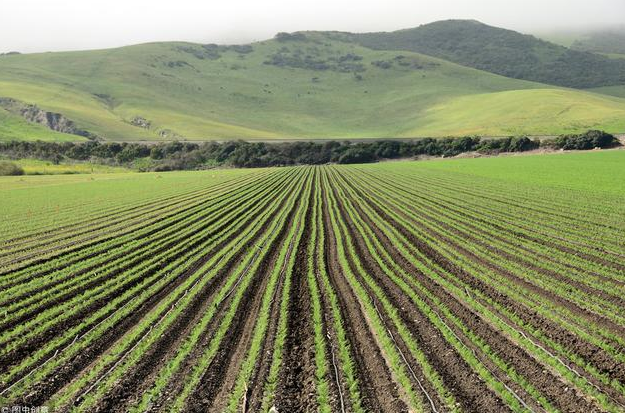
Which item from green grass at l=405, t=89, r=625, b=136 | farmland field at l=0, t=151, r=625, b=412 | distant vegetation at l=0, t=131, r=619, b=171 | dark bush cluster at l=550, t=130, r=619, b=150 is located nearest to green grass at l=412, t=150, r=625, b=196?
farmland field at l=0, t=151, r=625, b=412

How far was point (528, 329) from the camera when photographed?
510 inches

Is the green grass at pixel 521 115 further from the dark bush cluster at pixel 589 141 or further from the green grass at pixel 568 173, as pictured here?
the green grass at pixel 568 173

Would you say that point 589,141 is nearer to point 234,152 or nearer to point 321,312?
point 234,152

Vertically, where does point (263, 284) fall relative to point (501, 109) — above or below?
below

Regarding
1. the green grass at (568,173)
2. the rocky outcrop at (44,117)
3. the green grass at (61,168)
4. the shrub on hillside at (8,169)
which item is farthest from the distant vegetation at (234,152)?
the rocky outcrop at (44,117)

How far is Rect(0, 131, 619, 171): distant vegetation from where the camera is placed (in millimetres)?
92688

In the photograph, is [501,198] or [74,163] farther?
[74,163]

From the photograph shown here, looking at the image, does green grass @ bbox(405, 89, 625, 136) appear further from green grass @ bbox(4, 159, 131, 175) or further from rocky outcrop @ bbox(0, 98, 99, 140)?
rocky outcrop @ bbox(0, 98, 99, 140)

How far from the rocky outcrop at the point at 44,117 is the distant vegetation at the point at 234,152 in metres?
30.9

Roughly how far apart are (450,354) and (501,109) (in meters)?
147

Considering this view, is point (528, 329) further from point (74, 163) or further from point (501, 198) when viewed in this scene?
point (74, 163)

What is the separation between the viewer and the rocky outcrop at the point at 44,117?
127688mm

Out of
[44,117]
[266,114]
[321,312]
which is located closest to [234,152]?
[44,117]

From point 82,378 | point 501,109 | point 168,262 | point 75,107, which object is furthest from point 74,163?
point 501,109
